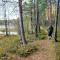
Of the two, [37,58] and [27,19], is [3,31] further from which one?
[37,58]

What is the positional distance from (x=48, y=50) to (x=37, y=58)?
1.11 meters

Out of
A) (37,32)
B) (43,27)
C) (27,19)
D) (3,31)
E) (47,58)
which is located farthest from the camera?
(3,31)

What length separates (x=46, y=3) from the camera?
16906mm

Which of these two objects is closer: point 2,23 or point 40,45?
point 40,45

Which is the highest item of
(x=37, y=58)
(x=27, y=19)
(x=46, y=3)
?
(x=46, y=3)

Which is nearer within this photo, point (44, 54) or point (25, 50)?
point (44, 54)

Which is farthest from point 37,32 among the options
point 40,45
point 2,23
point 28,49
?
point 2,23

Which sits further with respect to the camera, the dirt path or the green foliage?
the green foliage

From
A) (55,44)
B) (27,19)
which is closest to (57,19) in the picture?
(55,44)

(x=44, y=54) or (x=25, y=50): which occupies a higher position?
(x=25, y=50)

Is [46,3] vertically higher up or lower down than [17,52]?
higher up

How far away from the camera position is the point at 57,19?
1132 cm

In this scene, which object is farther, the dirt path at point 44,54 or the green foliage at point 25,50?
the green foliage at point 25,50

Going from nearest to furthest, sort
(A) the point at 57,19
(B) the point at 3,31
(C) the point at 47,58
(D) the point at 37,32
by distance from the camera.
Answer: (C) the point at 47,58 < (A) the point at 57,19 < (D) the point at 37,32 < (B) the point at 3,31
